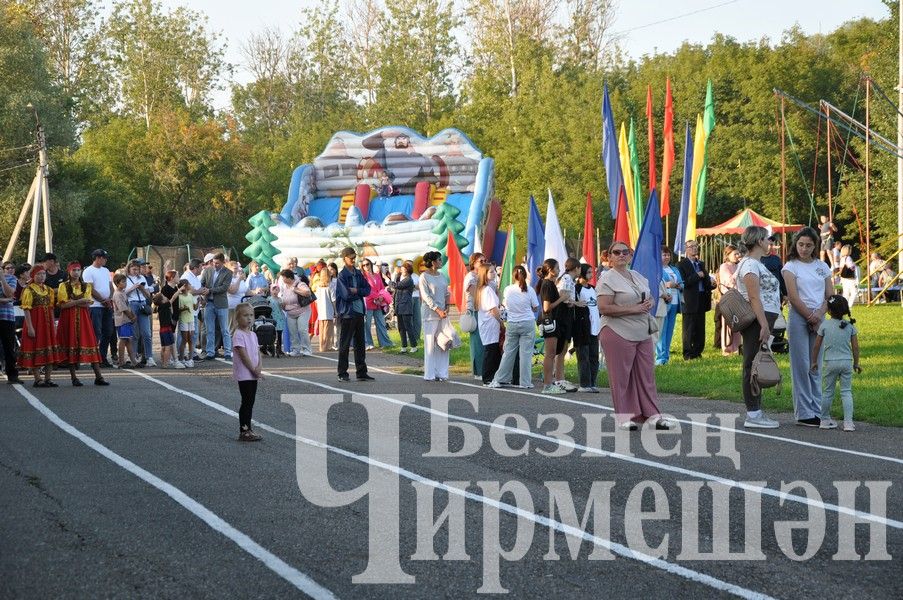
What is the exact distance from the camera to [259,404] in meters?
15.0

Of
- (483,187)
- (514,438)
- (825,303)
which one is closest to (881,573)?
(514,438)

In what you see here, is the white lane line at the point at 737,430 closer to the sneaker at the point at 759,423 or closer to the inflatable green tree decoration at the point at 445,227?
the sneaker at the point at 759,423

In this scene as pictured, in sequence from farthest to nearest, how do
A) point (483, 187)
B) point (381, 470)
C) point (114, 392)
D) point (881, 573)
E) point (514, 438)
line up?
point (483, 187) < point (114, 392) < point (514, 438) < point (381, 470) < point (881, 573)

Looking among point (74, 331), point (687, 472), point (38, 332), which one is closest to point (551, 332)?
point (74, 331)

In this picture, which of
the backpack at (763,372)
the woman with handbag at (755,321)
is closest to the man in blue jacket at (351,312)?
the woman with handbag at (755,321)

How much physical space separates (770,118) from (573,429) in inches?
2036

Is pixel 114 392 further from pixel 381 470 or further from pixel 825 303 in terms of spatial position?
pixel 825 303

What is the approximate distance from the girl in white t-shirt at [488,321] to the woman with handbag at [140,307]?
22.1 feet

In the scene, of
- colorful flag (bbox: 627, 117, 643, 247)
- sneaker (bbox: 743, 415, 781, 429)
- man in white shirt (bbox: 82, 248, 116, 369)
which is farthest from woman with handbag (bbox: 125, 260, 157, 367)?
sneaker (bbox: 743, 415, 781, 429)

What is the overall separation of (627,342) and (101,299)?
1137cm

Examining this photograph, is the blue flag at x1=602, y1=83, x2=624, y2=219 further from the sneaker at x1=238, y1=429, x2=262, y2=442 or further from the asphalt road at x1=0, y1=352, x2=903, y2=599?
the sneaker at x1=238, y1=429, x2=262, y2=442

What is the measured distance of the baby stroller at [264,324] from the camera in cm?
2346

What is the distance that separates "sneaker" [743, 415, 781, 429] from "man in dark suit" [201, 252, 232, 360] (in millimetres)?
12948

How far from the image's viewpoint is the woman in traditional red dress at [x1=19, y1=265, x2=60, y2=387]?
17.8 m
